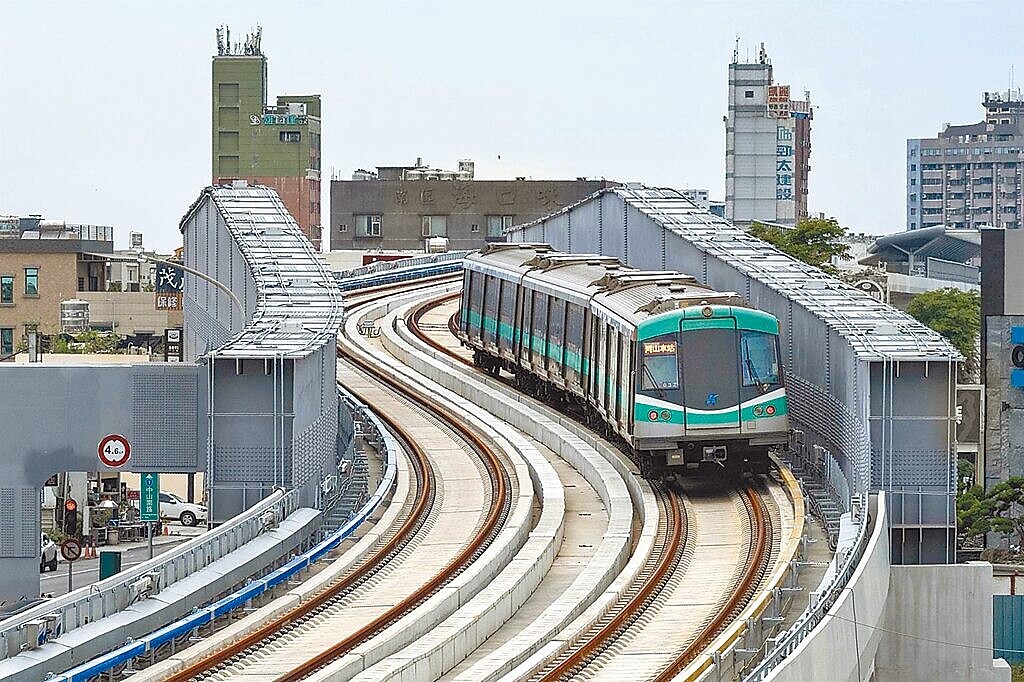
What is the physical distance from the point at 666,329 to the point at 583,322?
214 inches

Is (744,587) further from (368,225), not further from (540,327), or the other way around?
(368,225)

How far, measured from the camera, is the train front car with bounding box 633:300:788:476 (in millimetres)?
28469

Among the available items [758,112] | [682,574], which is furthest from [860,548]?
[758,112]

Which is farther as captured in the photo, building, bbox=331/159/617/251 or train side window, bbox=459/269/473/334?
building, bbox=331/159/617/251

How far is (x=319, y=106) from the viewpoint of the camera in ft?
607

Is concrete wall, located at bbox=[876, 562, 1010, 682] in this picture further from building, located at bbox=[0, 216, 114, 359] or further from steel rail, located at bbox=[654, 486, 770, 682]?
building, located at bbox=[0, 216, 114, 359]

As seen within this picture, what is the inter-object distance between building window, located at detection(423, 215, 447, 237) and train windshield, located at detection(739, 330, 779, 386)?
87.3m

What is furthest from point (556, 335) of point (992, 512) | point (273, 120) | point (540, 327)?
point (273, 120)

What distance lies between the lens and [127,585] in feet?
65.1

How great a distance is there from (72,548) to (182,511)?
6261mm

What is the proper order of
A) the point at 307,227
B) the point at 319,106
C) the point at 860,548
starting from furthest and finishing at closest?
the point at 319,106, the point at 307,227, the point at 860,548

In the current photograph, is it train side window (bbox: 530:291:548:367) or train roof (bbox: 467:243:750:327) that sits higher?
train roof (bbox: 467:243:750:327)

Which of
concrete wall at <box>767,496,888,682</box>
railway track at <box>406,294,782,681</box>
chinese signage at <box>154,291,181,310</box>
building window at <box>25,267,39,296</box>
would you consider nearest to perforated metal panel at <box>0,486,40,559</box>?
railway track at <box>406,294,782,681</box>

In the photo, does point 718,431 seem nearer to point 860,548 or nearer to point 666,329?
point 666,329
